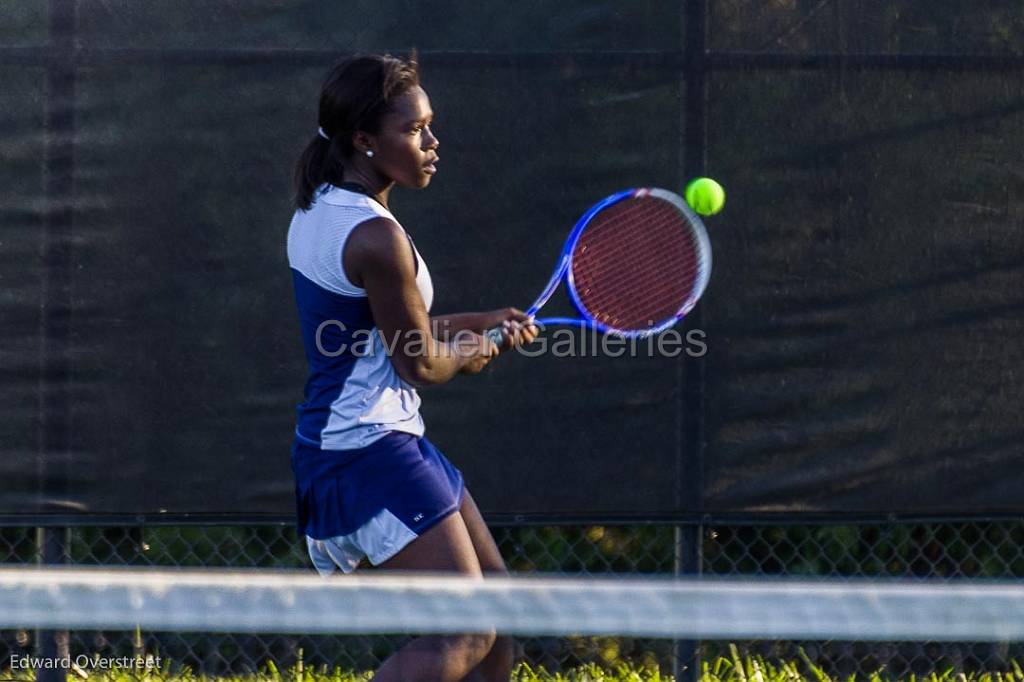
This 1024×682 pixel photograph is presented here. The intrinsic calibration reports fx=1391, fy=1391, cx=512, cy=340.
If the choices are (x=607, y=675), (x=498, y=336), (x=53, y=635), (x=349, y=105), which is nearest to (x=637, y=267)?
(x=498, y=336)

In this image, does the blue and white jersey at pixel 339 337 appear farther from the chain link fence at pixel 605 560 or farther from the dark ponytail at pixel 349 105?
the chain link fence at pixel 605 560

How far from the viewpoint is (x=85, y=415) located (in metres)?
3.63

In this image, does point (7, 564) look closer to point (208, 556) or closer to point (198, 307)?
point (208, 556)

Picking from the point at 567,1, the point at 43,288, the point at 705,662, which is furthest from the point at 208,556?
the point at 567,1

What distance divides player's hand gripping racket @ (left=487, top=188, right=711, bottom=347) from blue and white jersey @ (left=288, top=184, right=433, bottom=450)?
2.41ft

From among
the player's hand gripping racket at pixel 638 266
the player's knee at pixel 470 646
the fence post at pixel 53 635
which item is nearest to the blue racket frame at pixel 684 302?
the player's hand gripping racket at pixel 638 266

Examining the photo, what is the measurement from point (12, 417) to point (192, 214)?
27.8 inches

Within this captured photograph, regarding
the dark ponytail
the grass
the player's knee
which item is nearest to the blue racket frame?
the dark ponytail

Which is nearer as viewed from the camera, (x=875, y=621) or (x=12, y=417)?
(x=875, y=621)

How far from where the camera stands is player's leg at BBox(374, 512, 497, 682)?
2.55 meters

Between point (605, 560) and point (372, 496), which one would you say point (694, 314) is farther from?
point (372, 496)

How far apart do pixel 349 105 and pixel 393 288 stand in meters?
0.39

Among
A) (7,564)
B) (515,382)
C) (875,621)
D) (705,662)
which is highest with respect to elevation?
(515,382)

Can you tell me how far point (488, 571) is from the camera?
276 centimetres
